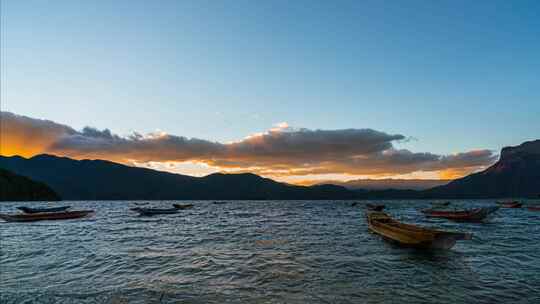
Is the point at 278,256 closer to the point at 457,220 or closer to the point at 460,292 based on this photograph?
the point at 460,292

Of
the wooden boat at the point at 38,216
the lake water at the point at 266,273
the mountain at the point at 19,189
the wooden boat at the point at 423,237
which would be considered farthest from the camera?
the mountain at the point at 19,189

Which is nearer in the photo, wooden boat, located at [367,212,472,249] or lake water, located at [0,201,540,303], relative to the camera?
lake water, located at [0,201,540,303]

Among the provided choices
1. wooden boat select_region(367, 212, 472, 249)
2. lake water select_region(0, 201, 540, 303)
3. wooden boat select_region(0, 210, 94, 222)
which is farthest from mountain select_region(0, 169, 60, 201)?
wooden boat select_region(367, 212, 472, 249)

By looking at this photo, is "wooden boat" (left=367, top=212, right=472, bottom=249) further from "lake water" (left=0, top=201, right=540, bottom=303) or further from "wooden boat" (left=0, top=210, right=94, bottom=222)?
"wooden boat" (left=0, top=210, right=94, bottom=222)

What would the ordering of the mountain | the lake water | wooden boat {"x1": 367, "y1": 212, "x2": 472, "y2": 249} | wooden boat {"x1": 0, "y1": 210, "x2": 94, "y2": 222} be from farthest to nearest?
the mountain, wooden boat {"x1": 0, "y1": 210, "x2": 94, "y2": 222}, wooden boat {"x1": 367, "y1": 212, "x2": 472, "y2": 249}, the lake water

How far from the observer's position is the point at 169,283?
13.7 m

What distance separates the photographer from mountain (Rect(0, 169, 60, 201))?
181 meters

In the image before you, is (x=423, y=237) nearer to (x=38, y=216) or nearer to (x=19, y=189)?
(x=38, y=216)

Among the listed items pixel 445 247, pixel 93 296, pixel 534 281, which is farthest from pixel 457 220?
pixel 93 296

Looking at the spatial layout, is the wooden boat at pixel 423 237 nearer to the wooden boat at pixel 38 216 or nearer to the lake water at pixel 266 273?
the lake water at pixel 266 273

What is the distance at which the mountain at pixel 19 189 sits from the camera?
18100 centimetres

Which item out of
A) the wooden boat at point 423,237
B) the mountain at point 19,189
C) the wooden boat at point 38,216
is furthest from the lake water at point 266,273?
the mountain at point 19,189

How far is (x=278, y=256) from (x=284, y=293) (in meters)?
8.24

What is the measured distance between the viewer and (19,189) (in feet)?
609
